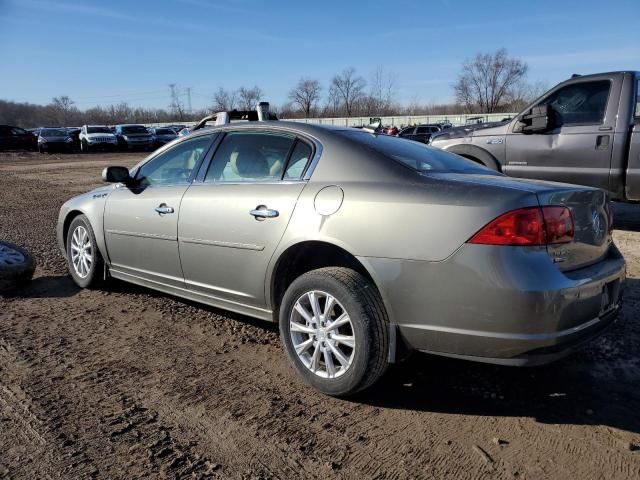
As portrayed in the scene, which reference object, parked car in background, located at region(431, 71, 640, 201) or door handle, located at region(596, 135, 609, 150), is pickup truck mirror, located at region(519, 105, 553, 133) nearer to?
parked car in background, located at region(431, 71, 640, 201)

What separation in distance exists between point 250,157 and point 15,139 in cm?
4010

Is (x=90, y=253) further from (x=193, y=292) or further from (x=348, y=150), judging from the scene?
(x=348, y=150)

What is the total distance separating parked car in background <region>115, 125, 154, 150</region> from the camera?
120 ft

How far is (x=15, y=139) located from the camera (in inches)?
1489

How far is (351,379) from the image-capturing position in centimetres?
294

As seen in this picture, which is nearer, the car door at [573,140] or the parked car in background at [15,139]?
the car door at [573,140]

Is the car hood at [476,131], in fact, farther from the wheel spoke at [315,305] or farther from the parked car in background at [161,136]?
the parked car in background at [161,136]

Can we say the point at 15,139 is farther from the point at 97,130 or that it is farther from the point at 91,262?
the point at 91,262

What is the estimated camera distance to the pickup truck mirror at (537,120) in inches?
283

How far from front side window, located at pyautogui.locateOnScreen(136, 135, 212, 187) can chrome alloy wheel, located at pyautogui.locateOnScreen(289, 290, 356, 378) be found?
1618 millimetres

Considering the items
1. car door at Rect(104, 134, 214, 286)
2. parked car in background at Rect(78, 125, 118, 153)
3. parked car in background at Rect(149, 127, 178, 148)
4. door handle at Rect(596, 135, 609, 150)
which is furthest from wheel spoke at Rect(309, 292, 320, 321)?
parked car in background at Rect(149, 127, 178, 148)

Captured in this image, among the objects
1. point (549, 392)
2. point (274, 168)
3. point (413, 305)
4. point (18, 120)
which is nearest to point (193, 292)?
point (274, 168)

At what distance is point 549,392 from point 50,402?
279 cm

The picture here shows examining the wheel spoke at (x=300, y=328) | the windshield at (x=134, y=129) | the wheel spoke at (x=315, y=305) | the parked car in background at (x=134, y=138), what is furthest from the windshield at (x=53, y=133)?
the wheel spoke at (x=315, y=305)
